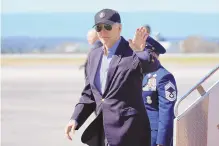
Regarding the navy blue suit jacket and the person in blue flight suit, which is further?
the person in blue flight suit

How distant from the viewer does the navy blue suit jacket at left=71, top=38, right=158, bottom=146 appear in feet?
16.7

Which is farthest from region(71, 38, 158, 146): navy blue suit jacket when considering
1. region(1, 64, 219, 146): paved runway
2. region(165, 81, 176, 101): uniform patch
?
Answer: region(1, 64, 219, 146): paved runway

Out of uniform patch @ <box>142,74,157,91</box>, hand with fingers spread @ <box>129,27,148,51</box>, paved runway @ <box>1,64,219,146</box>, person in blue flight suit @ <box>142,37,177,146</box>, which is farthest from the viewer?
paved runway @ <box>1,64,219,146</box>

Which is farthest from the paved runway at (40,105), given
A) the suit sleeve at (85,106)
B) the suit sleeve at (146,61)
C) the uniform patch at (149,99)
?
the suit sleeve at (146,61)

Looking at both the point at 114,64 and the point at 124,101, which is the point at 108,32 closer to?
the point at 114,64

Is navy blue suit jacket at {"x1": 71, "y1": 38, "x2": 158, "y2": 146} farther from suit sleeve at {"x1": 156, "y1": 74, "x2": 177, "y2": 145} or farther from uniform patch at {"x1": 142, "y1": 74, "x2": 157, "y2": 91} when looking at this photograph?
uniform patch at {"x1": 142, "y1": 74, "x2": 157, "y2": 91}

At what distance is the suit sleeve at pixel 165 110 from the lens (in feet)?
18.4

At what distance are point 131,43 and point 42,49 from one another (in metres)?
65.6

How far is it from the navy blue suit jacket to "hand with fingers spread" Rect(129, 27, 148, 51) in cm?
8

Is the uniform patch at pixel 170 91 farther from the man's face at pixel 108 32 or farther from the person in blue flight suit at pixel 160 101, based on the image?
the man's face at pixel 108 32

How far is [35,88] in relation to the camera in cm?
2188

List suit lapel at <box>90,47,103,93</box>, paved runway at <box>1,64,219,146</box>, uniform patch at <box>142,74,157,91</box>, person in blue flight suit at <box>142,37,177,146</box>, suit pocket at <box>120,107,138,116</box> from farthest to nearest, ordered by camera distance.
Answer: paved runway at <box>1,64,219,146</box>, uniform patch at <box>142,74,157,91</box>, person in blue flight suit at <box>142,37,177,146</box>, suit lapel at <box>90,47,103,93</box>, suit pocket at <box>120,107,138,116</box>

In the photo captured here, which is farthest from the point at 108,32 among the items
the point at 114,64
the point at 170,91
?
the point at 170,91

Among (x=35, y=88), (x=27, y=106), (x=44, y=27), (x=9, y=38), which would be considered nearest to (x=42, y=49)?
(x=35, y=88)
